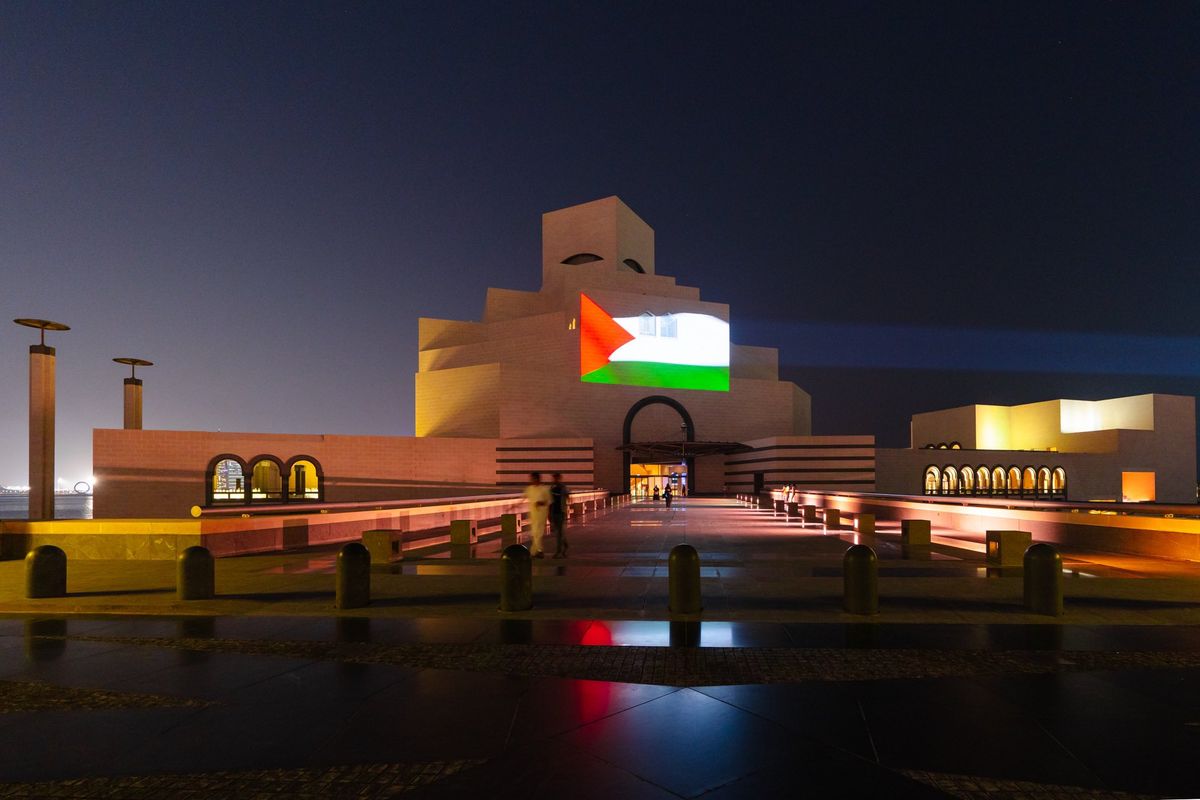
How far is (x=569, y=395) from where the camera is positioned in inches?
2613

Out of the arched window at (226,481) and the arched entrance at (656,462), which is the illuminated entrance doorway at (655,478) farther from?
the arched window at (226,481)

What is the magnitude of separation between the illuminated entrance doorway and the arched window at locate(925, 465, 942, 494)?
23.3 m

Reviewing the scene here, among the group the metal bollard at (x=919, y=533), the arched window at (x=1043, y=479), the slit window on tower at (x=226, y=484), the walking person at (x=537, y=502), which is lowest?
the arched window at (x=1043, y=479)

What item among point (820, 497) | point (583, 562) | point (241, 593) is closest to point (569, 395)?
point (820, 497)

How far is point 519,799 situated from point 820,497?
4282 centimetres

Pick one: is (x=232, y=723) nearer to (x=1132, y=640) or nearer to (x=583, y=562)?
(x=1132, y=640)

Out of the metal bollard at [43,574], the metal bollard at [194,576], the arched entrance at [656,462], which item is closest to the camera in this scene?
the metal bollard at [194,576]

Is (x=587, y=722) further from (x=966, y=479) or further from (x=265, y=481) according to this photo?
(x=966, y=479)

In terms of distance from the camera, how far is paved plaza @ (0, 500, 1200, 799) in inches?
178

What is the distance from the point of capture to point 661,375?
2763 inches

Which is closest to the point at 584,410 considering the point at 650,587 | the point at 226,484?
the point at 226,484

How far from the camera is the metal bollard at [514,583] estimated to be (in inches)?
392

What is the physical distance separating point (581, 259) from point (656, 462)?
22217 mm

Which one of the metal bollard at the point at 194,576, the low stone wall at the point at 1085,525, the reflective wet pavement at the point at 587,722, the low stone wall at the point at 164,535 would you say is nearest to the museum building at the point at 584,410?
the low stone wall at the point at 164,535
